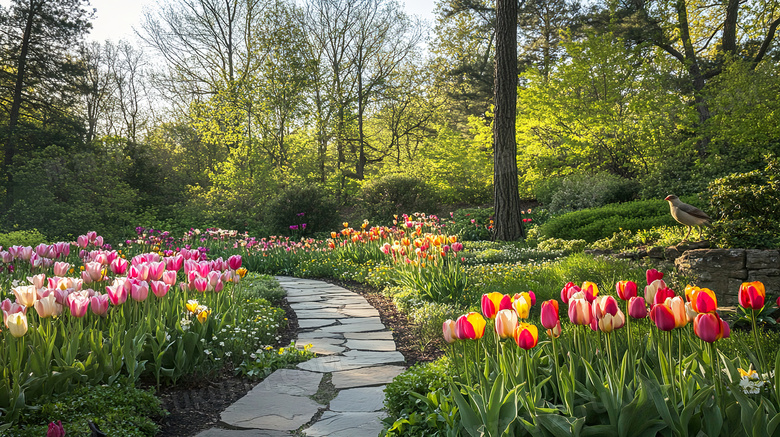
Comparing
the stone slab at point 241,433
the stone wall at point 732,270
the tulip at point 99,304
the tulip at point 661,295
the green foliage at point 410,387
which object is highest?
the tulip at point 661,295

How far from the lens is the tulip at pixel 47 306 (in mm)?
2322

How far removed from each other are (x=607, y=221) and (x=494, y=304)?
8.42 metres

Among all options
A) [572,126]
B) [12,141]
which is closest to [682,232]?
[572,126]

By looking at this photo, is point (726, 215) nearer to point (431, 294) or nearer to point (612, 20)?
point (431, 294)

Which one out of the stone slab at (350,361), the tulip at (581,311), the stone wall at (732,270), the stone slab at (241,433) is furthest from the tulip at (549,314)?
the stone wall at (732,270)

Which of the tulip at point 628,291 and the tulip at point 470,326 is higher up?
the tulip at point 628,291

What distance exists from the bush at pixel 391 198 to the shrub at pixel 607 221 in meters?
6.16

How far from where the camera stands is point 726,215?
17.0 feet

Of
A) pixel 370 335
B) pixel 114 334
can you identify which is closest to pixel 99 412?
pixel 114 334

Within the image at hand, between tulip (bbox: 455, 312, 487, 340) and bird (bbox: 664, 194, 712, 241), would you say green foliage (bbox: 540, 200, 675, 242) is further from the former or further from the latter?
tulip (bbox: 455, 312, 487, 340)

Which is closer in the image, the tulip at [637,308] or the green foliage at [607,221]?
the tulip at [637,308]

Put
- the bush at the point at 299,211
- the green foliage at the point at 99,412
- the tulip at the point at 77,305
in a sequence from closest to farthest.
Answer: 1. the green foliage at the point at 99,412
2. the tulip at the point at 77,305
3. the bush at the point at 299,211

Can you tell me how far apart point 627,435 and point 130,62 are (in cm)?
2678

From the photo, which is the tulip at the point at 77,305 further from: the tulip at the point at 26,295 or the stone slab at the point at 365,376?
the stone slab at the point at 365,376
